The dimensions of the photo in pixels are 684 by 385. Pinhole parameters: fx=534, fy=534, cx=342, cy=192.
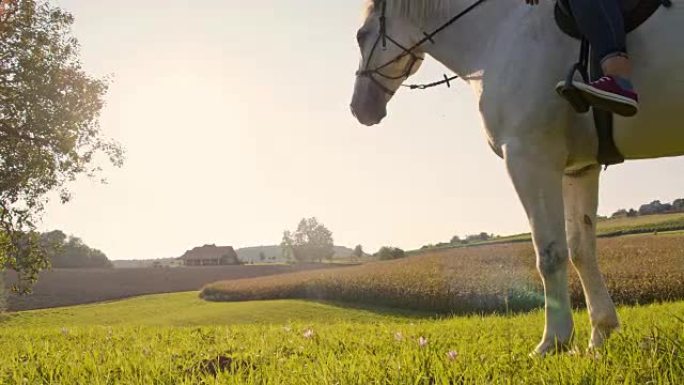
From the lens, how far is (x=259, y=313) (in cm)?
3014

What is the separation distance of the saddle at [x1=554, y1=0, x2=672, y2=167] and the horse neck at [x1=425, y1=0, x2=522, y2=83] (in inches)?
21.7

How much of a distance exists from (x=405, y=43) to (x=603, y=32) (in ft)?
6.78

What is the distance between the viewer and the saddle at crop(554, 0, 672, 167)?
3767 mm

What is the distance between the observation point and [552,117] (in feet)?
13.1

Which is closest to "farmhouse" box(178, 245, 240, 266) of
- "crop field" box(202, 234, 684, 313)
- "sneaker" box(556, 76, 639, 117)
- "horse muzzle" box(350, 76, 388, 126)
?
"crop field" box(202, 234, 684, 313)

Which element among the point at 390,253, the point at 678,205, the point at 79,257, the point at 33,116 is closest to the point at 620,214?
the point at 678,205

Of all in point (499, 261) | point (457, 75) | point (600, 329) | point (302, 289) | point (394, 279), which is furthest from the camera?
point (302, 289)

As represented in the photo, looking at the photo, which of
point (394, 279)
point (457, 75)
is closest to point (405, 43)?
point (457, 75)

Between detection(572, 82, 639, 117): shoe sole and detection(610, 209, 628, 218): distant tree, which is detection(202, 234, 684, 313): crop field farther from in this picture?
detection(610, 209, 628, 218): distant tree

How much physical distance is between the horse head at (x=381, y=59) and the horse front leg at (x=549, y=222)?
6.13 ft

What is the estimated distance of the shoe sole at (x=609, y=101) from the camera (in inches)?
135

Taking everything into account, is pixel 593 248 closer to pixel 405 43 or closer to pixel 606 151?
pixel 606 151

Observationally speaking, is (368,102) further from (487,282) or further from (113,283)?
(113,283)

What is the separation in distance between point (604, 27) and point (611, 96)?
598 mm
